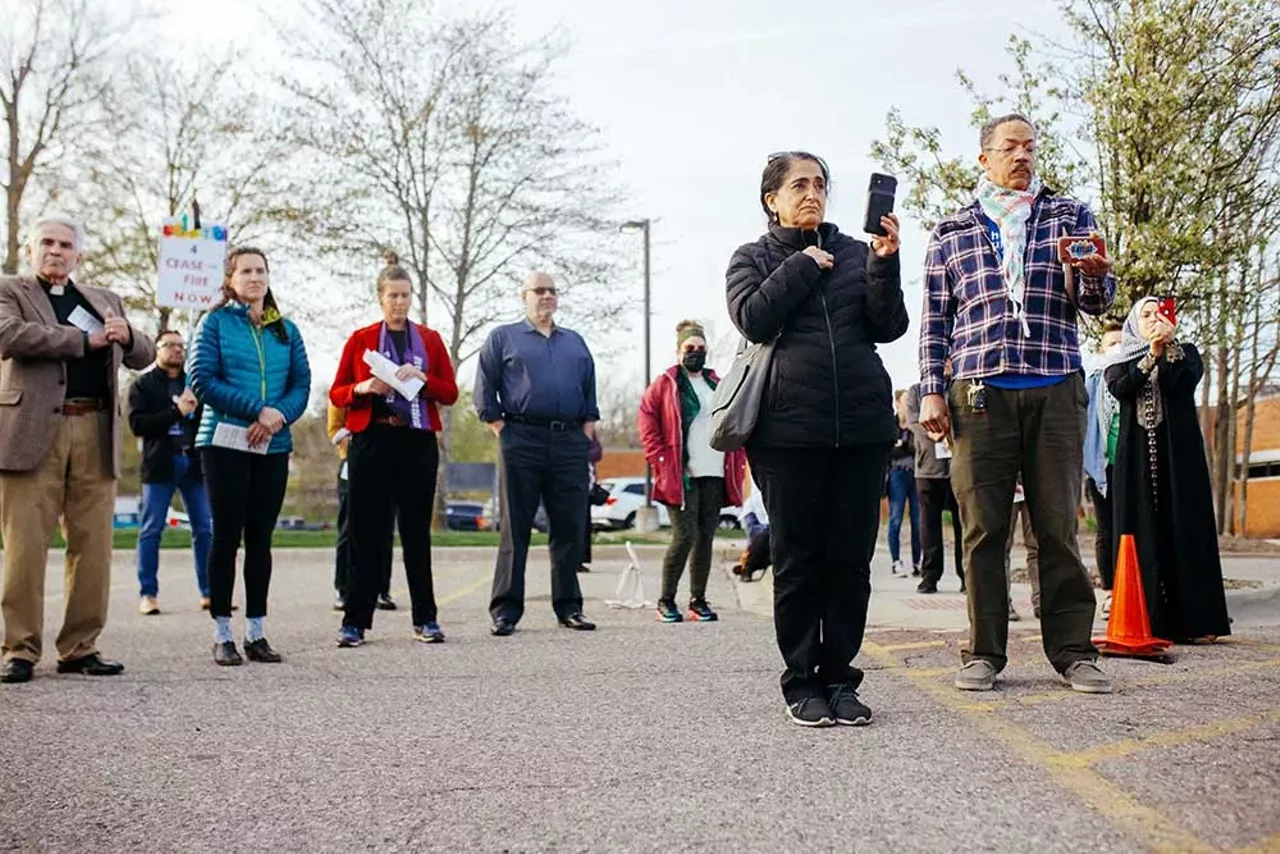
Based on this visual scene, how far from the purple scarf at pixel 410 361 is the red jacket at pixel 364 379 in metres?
0.03

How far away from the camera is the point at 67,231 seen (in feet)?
19.9

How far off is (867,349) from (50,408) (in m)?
3.89

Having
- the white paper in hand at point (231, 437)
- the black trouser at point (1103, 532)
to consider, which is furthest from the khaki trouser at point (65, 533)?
the black trouser at point (1103, 532)

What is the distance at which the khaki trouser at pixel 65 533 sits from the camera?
226 inches

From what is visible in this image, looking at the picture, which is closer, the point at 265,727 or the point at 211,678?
the point at 265,727

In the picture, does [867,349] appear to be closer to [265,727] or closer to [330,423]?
[265,727]

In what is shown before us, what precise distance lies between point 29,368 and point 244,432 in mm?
1048

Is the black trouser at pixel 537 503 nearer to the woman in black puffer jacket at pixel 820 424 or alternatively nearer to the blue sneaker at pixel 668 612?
the blue sneaker at pixel 668 612

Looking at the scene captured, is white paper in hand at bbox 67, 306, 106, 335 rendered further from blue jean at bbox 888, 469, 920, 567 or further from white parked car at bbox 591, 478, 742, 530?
white parked car at bbox 591, 478, 742, 530

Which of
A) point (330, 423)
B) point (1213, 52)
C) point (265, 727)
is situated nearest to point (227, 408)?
point (265, 727)

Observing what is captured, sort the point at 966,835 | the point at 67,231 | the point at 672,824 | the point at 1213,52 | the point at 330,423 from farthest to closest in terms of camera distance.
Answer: the point at 1213,52
the point at 330,423
the point at 67,231
the point at 672,824
the point at 966,835

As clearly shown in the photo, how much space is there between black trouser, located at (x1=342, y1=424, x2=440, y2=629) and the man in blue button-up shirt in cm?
57

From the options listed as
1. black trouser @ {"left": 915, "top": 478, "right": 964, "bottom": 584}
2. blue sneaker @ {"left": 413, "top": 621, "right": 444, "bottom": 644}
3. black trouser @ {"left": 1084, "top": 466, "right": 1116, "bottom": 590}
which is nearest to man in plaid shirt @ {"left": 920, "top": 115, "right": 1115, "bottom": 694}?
black trouser @ {"left": 1084, "top": 466, "right": 1116, "bottom": 590}

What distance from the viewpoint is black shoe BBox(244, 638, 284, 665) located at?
6.24 meters
